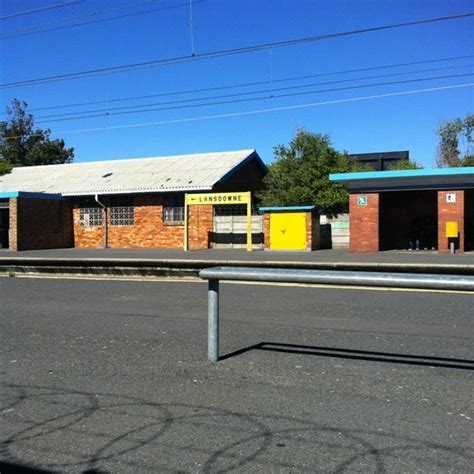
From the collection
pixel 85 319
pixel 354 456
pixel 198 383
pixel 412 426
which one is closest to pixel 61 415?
pixel 198 383

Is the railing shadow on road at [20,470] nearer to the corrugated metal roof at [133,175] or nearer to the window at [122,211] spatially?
the corrugated metal roof at [133,175]

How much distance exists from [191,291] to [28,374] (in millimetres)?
5407

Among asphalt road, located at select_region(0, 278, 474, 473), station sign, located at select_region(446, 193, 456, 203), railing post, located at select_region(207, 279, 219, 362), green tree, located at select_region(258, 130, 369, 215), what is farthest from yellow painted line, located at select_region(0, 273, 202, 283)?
green tree, located at select_region(258, 130, 369, 215)

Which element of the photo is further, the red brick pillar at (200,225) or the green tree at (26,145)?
the green tree at (26,145)

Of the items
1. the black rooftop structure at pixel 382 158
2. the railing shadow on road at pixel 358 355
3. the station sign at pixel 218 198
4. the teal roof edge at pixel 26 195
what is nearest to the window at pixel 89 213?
the teal roof edge at pixel 26 195

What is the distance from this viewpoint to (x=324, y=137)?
36031 millimetres

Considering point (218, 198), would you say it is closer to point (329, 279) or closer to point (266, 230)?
point (266, 230)

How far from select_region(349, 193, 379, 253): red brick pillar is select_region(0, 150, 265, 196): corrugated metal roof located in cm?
724

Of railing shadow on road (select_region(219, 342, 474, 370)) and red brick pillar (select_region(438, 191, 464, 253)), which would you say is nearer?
railing shadow on road (select_region(219, 342, 474, 370))

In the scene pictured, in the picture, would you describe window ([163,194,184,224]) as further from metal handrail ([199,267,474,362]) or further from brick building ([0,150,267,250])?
metal handrail ([199,267,474,362])

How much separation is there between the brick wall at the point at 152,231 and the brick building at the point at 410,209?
24.5 feet

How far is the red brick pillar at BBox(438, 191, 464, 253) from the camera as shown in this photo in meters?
21.5

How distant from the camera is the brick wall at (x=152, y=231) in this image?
90.0ft

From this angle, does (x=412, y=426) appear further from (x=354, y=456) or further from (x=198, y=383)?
(x=198, y=383)
